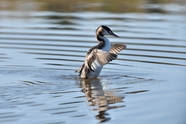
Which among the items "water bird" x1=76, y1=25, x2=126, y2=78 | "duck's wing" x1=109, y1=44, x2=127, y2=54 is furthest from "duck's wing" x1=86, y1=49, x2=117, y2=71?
"duck's wing" x1=109, y1=44, x2=127, y2=54

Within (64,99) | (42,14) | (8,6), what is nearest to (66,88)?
(64,99)

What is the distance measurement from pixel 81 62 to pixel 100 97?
3.47 meters

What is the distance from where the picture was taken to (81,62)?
1406 cm

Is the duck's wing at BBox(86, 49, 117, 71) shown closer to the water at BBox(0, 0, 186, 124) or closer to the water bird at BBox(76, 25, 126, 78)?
the water bird at BBox(76, 25, 126, 78)

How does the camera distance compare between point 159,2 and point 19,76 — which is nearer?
point 19,76

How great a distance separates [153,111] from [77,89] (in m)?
2.33

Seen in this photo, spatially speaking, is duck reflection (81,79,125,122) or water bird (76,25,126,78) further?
water bird (76,25,126,78)

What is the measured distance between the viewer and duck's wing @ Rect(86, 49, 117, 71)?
39.8 feet

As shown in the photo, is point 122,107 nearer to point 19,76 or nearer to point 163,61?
point 19,76

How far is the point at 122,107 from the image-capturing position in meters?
9.64

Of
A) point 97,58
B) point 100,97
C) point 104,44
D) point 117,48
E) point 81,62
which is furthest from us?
point 81,62

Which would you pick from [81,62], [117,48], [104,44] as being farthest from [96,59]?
Result: [81,62]

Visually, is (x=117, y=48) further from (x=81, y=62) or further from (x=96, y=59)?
(x=96, y=59)

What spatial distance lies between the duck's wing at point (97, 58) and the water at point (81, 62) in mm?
313
